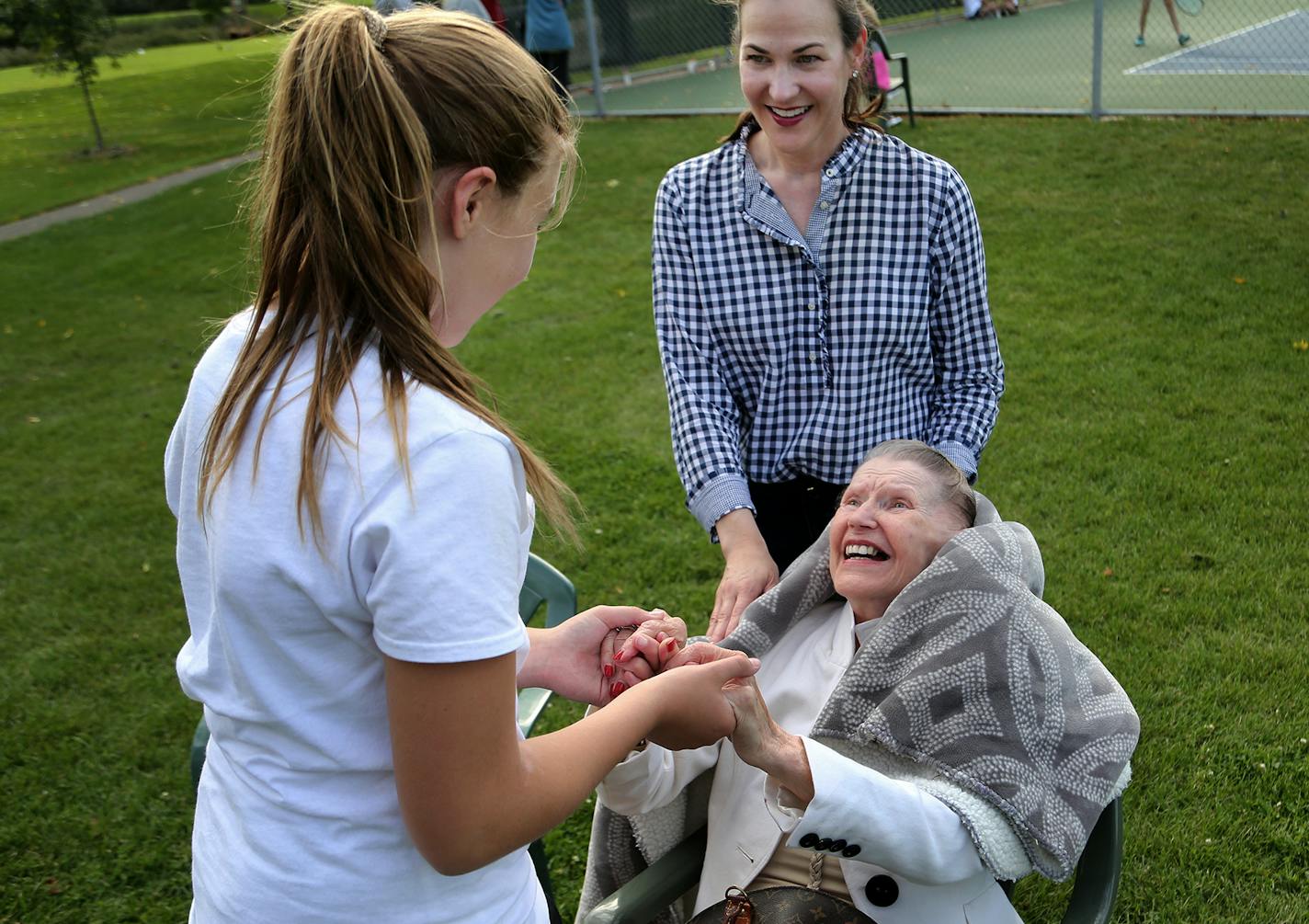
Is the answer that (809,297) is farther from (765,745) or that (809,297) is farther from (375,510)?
(375,510)

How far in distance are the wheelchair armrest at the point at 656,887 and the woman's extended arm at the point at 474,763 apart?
968 mm

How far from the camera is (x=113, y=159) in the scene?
17.4 metres

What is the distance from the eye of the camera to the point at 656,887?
8.04 ft

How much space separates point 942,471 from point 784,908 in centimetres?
99

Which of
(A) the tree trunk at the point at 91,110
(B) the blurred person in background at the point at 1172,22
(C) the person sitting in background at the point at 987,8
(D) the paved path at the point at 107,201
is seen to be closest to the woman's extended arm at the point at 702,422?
(D) the paved path at the point at 107,201

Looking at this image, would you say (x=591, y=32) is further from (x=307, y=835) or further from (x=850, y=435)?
(x=307, y=835)

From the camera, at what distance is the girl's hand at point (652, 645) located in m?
2.14

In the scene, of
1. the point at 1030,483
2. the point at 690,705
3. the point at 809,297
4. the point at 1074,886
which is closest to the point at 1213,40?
the point at 1030,483

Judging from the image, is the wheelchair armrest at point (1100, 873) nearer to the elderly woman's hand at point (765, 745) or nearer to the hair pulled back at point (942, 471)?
the elderly woman's hand at point (765, 745)

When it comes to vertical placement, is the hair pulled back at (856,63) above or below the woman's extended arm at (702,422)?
above

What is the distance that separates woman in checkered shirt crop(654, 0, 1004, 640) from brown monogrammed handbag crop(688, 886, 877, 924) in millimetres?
671

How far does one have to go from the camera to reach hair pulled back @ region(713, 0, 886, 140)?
112 inches

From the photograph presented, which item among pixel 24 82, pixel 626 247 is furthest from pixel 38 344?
pixel 24 82

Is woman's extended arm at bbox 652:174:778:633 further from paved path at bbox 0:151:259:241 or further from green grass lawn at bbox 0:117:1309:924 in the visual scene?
paved path at bbox 0:151:259:241
